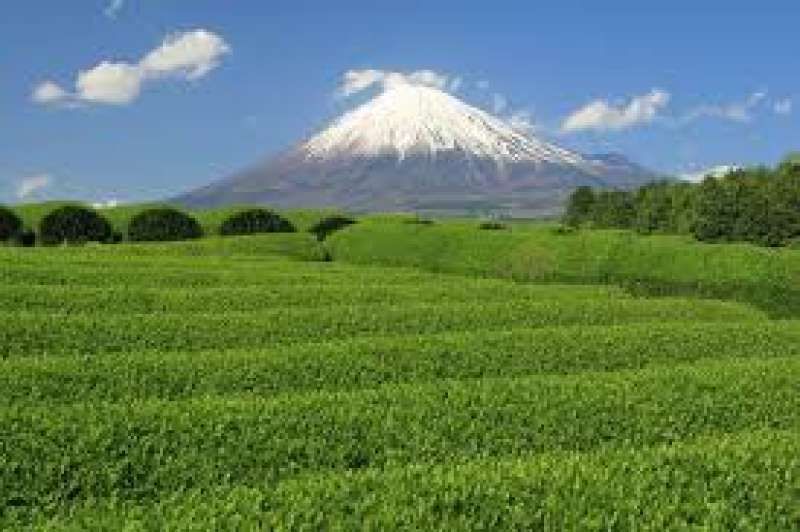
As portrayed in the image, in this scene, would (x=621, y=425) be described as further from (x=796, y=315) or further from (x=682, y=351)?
(x=796, y=315)

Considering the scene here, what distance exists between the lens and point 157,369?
2697 centimetres

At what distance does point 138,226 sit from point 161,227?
193cm

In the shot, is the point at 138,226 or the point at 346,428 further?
the point at 138,226

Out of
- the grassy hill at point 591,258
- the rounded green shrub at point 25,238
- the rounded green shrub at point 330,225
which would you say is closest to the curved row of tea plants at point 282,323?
the grassy hill at point 591,258

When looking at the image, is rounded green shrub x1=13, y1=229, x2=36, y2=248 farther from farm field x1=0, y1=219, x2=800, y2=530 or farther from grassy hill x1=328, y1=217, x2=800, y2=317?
farm field x1=0, y1=219, x2=800, y2=530

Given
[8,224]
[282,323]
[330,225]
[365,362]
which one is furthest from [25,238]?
[365,362]

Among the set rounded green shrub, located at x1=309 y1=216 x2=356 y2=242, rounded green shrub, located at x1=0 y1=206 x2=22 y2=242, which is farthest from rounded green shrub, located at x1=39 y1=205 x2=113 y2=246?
rounded green shrub, located at x1=309 y1=216 x2=356 y2=242

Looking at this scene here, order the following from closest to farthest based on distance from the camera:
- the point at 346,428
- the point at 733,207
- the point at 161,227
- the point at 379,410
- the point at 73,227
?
1. the point at 346,428
2. the point at 379,410
3. the point at 73,227
4. the point at 161,227
5. the point at 733,207

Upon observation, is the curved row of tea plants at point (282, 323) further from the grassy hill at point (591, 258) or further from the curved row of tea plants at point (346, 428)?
the grassy hill at point (591, 258)

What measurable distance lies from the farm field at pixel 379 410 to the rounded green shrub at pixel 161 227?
48152 millimetres

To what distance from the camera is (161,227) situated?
322 feet

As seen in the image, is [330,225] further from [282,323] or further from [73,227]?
[282,323]

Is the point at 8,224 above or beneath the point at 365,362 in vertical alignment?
above

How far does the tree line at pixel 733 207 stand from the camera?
10481cm
